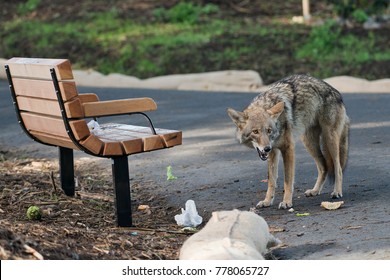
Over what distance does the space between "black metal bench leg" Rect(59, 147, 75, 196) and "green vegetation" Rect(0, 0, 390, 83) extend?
1077cm

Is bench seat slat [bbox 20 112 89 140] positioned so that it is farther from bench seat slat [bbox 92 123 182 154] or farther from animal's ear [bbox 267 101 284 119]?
animal's ear [bbox 267 101 284 119]

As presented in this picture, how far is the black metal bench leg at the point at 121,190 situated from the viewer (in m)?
6.99

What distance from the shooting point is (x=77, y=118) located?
681 cm

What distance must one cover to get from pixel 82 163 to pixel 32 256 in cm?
520

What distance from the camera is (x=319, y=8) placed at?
25.6 metres

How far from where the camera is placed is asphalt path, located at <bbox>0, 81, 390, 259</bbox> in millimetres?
6391

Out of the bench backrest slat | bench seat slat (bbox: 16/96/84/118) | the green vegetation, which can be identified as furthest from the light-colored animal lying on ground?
the green vegetation

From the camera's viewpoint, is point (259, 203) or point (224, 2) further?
point (224, 2)

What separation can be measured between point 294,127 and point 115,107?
2.03 meters

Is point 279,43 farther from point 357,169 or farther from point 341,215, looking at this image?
point 341,215

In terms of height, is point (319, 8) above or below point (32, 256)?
below

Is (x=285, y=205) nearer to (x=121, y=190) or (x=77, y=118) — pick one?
(x=121, y=190)

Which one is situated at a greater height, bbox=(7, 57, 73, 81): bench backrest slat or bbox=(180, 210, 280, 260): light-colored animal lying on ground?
bbox=(7, 57, 73, 81): bench backrest slat

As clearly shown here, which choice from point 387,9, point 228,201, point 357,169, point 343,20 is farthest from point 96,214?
point 387,9
